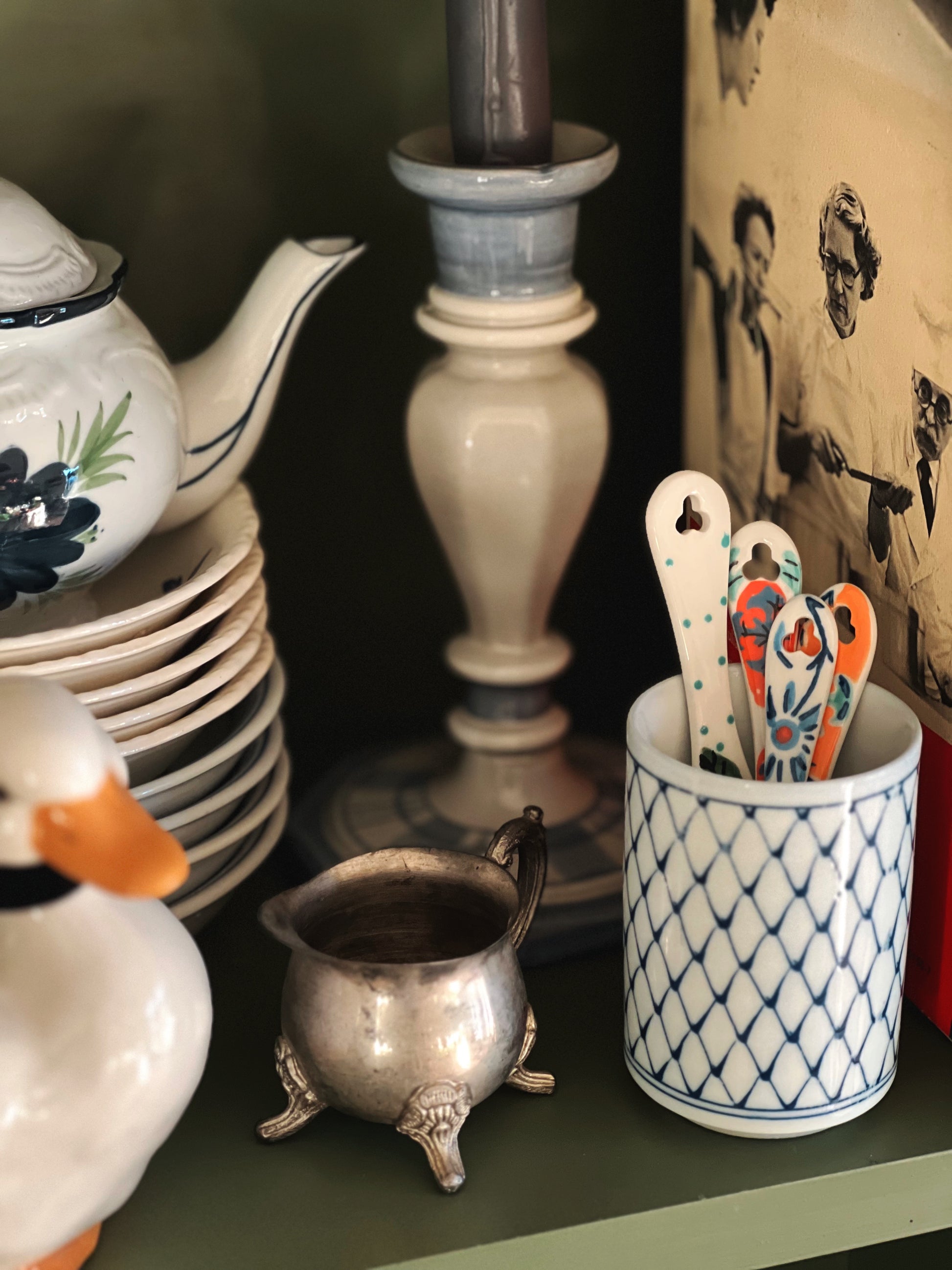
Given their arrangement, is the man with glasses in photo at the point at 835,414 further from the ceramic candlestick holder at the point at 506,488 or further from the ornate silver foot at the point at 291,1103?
the ornate silver foot at the point at 291,1103

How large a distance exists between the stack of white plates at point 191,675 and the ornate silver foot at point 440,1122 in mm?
146

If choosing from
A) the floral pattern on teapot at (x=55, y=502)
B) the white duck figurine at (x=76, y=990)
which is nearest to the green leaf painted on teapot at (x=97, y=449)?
the floral pattern on teapot at (x=55, y=502)

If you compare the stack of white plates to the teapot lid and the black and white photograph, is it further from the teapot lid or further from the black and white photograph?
the black and white photograph

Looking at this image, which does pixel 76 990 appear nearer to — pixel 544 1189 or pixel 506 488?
pixel 544 1189

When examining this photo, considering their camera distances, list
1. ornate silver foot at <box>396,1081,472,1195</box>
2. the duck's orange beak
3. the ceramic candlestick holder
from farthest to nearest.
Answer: the ceramic candlestick holder, ornate silver foot at <box>396,1081,472,1195</box>, the duck's orange beak

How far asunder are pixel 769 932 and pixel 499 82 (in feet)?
1.21

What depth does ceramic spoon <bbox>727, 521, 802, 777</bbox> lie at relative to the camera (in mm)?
565

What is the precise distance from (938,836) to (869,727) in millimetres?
53

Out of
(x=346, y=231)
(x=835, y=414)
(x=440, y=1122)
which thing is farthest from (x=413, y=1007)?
(x=346, y=231)

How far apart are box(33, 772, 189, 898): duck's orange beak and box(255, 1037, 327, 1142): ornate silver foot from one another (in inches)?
5.8

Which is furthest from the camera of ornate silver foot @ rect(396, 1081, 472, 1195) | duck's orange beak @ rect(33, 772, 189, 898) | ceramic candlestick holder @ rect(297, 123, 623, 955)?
ceramic candlestick holder @ rect(297, 123, 623, 955)

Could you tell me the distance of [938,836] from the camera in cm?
57

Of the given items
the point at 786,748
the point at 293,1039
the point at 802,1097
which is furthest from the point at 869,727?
the point at 293,1039

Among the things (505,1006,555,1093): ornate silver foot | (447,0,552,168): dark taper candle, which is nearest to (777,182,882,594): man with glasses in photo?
(447,0,552,168): dark taper candle
